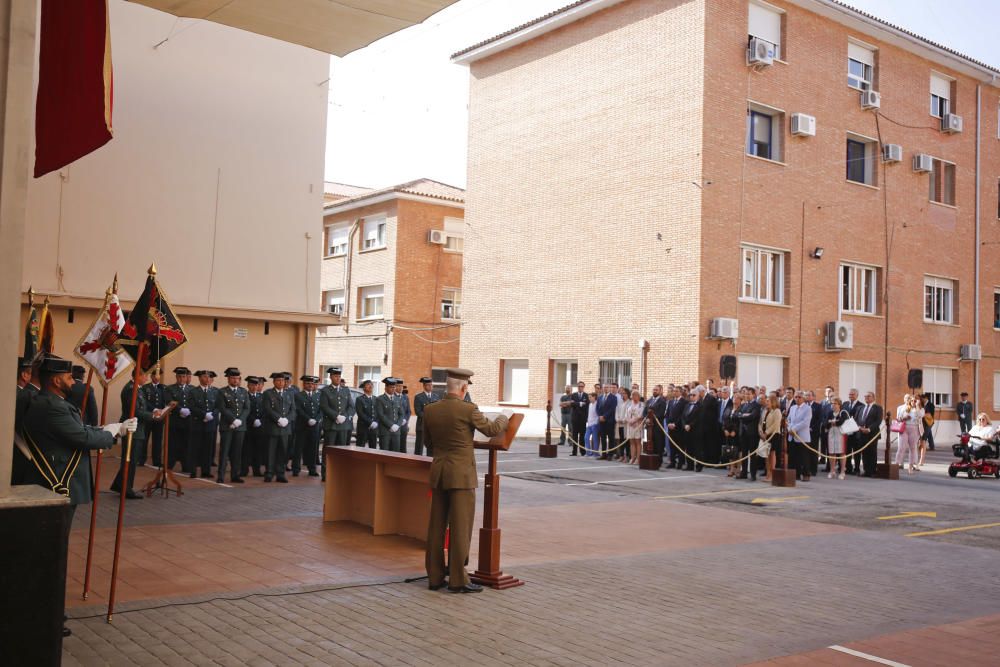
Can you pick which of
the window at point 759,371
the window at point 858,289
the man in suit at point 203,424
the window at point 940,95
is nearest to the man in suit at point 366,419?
the man in suit at point 203,424

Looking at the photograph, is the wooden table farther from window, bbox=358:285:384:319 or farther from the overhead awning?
window, bbox=358:285:384:319

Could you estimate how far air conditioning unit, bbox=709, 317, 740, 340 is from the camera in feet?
83.2

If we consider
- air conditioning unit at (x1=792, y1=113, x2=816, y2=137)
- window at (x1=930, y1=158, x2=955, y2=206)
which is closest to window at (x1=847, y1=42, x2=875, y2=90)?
air conditioning unit at (x1=792, y1=113, x2=816, y2=137)

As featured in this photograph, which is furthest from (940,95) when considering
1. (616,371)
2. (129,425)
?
(129,425)

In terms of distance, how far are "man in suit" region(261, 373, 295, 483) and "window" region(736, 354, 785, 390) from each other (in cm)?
1457

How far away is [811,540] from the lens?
37.6 feet

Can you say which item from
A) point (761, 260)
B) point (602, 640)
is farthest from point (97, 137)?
point (761, 260)

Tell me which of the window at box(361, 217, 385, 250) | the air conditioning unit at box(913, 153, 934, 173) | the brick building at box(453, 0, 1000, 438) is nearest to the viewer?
the brick building at box(453, 0, 1000, 438)

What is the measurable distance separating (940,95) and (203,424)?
28.1m

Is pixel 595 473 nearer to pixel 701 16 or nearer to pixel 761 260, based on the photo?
pixel 761 260

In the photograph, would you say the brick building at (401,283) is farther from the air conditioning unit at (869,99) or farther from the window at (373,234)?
the air conditioning unit at (869,99)

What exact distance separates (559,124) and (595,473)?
14.5m

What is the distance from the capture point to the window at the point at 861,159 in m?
30.2

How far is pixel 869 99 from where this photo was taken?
29.8m
